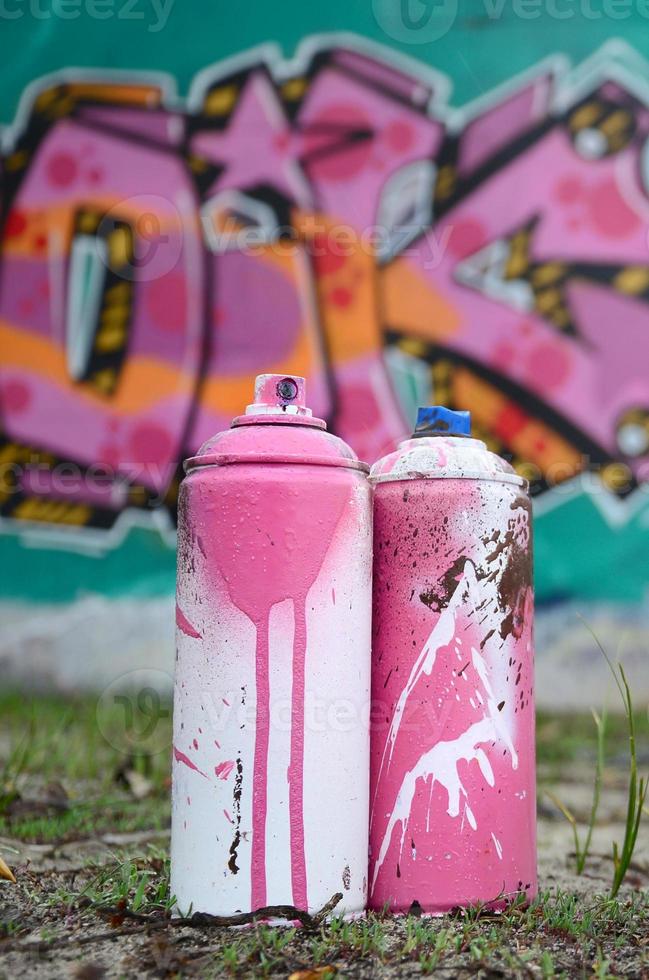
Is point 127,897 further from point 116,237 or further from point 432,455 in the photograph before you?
point 116,237

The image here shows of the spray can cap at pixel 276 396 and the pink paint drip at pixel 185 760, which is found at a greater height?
the spray can cap at pixel 276 396

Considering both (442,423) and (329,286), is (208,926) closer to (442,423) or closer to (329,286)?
(442,423)

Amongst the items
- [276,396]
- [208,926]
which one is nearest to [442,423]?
[276,396]

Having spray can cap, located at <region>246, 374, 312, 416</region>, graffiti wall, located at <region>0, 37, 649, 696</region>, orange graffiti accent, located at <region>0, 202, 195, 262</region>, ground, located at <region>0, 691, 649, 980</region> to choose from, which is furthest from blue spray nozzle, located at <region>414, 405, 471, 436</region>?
orange graffiti accent, located at <region>0, 202, 195, 262</region>

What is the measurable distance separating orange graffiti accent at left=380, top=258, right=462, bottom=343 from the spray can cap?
13.8ft

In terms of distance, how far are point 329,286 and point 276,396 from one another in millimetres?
4336

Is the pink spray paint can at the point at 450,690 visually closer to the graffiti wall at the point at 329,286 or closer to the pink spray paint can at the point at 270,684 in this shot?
the pink spray paint can at the point at 270,684

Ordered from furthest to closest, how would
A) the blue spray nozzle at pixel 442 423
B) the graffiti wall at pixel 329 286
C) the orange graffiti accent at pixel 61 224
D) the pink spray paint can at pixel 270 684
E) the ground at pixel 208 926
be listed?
the orange graffiti accent at pixel 61 224
the graffiti wall at pixel 329 286
the blue spray nozzle at pixel 442 423
the pink spray paint can at pixel 270 684
the ground at pixel 208 926

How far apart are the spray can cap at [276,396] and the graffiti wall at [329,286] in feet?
13.2

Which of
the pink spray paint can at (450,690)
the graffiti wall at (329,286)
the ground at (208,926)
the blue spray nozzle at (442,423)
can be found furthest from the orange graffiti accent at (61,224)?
the pink spray paint can at (450,690)

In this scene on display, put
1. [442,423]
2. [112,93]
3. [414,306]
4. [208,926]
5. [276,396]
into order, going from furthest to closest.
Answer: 1. [112,93]
2. [414,306]
3. [442,423]
4. [276,396]
5. [208,926]

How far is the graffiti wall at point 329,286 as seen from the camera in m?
5.99

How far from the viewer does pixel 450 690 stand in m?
1.87

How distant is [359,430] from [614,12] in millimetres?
2995
